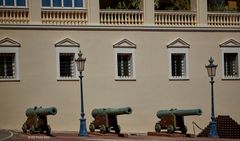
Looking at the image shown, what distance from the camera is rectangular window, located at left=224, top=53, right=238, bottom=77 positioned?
128 feet

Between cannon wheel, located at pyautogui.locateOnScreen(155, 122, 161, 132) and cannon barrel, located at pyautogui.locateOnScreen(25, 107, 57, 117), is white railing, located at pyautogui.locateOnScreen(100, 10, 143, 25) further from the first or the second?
cannon barrel, located at pyautogui.locateOnScreen(25, 107, 57, 117)

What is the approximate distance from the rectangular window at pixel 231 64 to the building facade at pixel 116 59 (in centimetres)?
5

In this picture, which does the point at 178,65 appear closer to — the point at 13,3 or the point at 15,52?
the point at 15,52

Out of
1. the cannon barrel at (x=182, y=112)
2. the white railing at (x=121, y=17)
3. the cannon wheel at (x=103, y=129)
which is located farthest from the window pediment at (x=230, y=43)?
the cannon wheel at (x=103, y=129)

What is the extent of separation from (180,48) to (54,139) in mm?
11685

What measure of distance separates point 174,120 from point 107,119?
3.14m

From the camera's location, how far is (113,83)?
36344 millimetres

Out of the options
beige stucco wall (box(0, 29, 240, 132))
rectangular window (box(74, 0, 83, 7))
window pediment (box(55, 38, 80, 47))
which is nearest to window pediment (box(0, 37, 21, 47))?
beige stucco wall (box(0, 29, 240, 132))

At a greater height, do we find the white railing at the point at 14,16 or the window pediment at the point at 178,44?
the white railing at the point at 14,16

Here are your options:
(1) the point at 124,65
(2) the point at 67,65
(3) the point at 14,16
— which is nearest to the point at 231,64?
(1) the point at 124,65

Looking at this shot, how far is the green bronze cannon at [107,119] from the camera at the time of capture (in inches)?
1275

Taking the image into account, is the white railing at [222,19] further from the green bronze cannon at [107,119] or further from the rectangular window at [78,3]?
the green bronze cannon at [107,119]

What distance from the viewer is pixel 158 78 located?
37.2 m

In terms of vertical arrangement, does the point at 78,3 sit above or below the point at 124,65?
above
